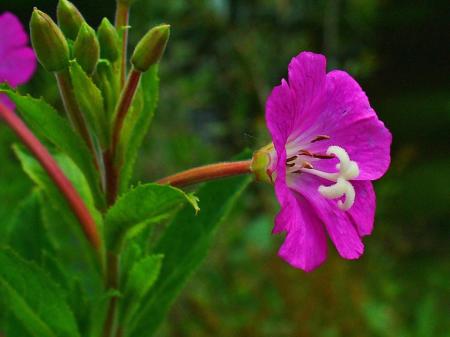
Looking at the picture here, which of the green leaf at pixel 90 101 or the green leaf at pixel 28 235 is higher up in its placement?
the green leaf at pixel 90 101

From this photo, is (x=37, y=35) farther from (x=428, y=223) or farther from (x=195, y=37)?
(x=428, y=223)

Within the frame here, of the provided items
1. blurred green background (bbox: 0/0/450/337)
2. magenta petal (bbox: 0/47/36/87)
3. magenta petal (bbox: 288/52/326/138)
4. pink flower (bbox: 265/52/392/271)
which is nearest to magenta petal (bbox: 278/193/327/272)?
pink flower (bbox: 265/52/392/271)

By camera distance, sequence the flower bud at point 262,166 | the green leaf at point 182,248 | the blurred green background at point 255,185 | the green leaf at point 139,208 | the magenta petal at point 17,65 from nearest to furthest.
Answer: the green leaf at point 139,208
the flower bud at point 262,166
the green leaf at point 182,248
the magenta petal at point 17,65
the blurred green background at point 255,185

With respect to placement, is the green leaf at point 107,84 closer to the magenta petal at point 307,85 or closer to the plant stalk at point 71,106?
the plant stalk at point 71,106

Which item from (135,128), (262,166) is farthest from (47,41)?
(262,166)

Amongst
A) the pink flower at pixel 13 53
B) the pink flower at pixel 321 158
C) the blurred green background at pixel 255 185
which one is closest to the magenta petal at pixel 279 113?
the pink flower at pixel 321 158
